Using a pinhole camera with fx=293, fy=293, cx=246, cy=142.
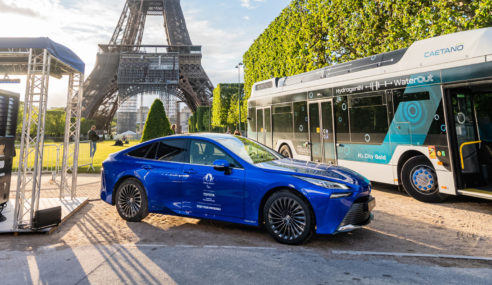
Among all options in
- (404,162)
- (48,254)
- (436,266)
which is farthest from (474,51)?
(48,254)

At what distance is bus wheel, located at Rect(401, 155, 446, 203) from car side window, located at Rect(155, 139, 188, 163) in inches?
192

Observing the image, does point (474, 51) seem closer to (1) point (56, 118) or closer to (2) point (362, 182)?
(2) point (362, 182)

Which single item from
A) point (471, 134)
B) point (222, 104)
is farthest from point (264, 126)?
point (222, 104)

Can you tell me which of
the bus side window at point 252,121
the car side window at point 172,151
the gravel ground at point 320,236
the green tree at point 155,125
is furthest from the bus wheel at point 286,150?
the green tree at point 155,125

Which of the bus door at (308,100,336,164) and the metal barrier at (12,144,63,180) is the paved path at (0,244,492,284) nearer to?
the bus door at (308,100,336,164)

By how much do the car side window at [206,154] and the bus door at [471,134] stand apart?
4483 millimetres

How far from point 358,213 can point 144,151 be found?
3436mm

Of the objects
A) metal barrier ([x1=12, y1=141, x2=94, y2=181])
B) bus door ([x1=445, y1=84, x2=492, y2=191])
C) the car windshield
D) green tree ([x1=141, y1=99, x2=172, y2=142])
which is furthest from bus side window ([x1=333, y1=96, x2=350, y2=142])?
green tree ([x1=141, y1=99, x2=172, y2=142])

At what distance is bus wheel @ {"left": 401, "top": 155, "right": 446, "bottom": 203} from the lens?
239 inches

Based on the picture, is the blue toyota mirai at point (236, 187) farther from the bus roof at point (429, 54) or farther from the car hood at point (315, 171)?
the bus roof at point (429, 54)

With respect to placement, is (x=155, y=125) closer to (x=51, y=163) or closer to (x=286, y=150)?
(x=51, y=163)

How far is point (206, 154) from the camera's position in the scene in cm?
439

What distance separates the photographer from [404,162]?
6.57 m

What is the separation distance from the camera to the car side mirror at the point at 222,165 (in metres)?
4.01
